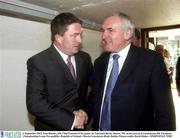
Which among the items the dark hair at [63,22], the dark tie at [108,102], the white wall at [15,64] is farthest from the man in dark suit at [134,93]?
the white wall at [15,64]

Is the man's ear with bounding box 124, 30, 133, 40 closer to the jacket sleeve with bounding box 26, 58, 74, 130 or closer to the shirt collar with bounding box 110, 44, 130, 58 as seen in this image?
the shirt collar with bounding box 110, 44, 130, 58

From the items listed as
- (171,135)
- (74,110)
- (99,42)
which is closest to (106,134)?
(171,135)

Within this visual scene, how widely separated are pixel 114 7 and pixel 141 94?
1098mm

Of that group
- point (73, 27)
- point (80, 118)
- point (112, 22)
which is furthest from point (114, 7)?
point (80, 118)

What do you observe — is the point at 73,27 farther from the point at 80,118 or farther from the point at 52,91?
the point at 80,118

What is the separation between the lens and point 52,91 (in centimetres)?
185

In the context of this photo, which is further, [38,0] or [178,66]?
[178,66]

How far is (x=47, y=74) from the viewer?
5.99ft

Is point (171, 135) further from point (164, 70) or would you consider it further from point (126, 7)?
point (126, 7)

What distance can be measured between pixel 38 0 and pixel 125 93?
1.11m

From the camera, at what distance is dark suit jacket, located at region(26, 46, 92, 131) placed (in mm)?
1752

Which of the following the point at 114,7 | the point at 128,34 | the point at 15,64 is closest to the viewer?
the point at 128,34

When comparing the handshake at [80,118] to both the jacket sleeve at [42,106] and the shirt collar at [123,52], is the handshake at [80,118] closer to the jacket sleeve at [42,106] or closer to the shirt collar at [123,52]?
the jacket sleeve at [42,106]

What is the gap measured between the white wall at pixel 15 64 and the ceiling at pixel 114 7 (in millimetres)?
293
